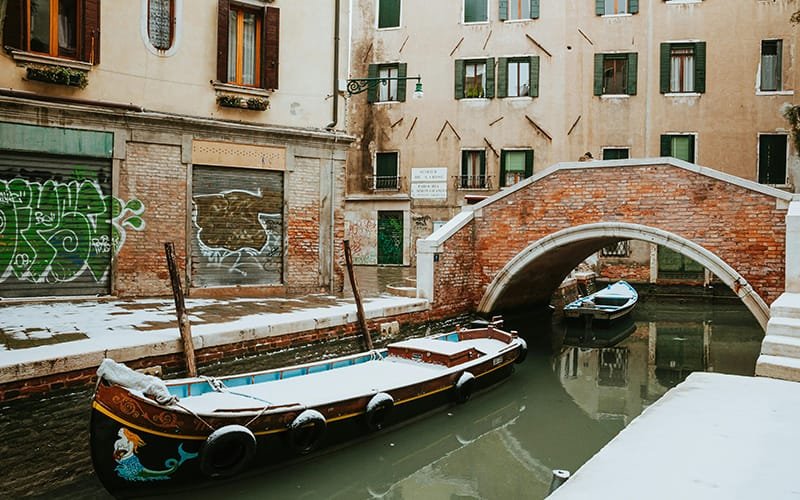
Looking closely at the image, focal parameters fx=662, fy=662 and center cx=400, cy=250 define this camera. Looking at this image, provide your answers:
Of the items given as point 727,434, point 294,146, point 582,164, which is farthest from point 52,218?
point 727,434

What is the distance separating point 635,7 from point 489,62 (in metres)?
4.16

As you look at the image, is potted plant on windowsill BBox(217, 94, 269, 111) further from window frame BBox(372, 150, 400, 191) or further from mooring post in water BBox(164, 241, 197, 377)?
window frame BBox(372, 150, 400, 191)

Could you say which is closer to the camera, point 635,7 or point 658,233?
point 658,233

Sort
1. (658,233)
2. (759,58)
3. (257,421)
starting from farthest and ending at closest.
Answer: (759,58), (658,233), (257,421)

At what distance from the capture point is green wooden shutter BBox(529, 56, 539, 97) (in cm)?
1833

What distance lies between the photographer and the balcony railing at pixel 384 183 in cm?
1948

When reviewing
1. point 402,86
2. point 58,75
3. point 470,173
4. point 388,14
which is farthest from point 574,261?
point 58,75

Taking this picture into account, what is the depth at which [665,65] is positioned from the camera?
58.4 feet

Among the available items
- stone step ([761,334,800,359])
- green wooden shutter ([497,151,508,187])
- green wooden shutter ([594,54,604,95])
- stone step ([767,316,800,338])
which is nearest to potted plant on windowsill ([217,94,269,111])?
stone step ([767,316,800,338])

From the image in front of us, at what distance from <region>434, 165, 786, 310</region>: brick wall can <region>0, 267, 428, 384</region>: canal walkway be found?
65.9 inches

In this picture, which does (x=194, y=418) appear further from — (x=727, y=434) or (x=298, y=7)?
(x=298, y=7)

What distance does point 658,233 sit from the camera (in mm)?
10297

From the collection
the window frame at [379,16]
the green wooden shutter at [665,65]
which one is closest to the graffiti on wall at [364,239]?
the window frame at [379,16]

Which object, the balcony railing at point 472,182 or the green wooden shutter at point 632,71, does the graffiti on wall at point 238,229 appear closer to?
the balcony railing at point 472,182
